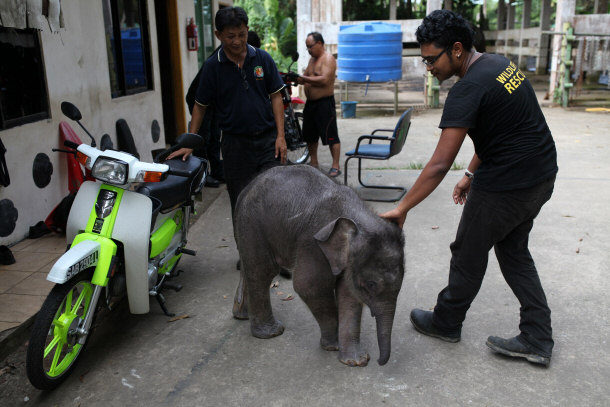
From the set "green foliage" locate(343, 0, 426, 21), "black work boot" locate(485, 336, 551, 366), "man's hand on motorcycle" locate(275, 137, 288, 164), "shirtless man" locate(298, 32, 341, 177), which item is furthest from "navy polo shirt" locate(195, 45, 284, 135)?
"green foliage" locate(343, 0, 426, 21)

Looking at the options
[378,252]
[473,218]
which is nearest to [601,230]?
[473,218]

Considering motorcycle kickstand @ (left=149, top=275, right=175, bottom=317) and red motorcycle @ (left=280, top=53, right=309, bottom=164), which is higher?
red motorcycle @ (left=280, top=53, right=309, bottom=164)

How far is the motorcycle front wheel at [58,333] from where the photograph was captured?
9.00ft

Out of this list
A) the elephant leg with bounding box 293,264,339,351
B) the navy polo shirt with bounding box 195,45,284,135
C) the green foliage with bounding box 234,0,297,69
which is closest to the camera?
the elephant leg with bounding box 293,264,339,351

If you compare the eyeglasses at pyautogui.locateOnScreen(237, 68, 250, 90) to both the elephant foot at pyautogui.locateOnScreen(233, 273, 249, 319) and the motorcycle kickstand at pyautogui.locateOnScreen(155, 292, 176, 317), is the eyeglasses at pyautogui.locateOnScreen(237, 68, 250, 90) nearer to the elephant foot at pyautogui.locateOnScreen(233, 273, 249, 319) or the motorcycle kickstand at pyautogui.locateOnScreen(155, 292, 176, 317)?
the elephant foot at pyautogui.locateOnScreen(233, 273, 249, 319)

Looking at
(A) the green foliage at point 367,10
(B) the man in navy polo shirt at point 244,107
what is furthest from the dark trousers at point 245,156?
(A) the green foliage at point 367,10

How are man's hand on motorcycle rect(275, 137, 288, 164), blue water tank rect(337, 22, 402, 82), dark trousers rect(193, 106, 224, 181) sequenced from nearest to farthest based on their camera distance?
1. man's hand on motorcycle rect(275, 137, 288, 164)
2. dark trousers rect(193, 106, 224, 181)
3. blue water tank rect(337, 22, 402, 82)

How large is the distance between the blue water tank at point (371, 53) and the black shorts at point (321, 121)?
511 cm

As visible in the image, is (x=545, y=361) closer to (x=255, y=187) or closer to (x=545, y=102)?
(x=255, y=187)

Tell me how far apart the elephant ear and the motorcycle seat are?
1205 millimetres

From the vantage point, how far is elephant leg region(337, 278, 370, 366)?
302 centimetres

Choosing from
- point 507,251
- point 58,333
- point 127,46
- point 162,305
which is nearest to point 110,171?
point 58,333

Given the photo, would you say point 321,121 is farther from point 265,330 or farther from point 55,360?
point 55,360

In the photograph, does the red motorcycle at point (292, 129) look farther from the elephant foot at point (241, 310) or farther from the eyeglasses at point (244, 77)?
the elephant foot at point (241, 310)
